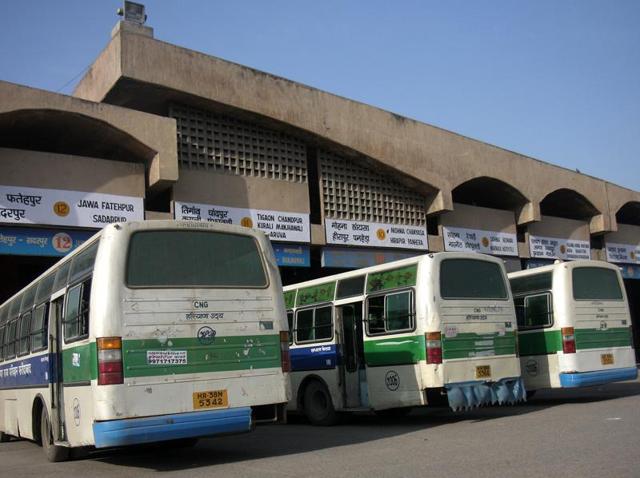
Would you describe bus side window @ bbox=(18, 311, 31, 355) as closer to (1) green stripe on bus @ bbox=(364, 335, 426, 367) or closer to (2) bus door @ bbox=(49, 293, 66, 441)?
(2) bus door @ bbox=(49, 293, 66, 441)

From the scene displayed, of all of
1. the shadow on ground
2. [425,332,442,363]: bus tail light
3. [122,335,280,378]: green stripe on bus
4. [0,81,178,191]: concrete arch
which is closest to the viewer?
[122,335,280,378]: green stripe on bus

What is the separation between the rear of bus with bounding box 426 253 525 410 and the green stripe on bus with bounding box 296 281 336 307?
267cm

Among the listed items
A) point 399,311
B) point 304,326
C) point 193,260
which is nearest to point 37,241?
point 304,326

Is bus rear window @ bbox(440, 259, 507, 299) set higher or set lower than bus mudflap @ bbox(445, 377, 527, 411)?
higher

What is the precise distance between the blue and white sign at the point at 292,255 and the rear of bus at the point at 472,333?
372 inches

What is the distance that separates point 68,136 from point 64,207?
2469 millimetres

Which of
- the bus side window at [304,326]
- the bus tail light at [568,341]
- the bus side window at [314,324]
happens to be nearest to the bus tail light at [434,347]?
the bus side window at [314,324]

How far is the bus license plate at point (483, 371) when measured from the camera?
1197 cm

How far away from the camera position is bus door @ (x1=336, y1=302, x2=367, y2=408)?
43.2ft

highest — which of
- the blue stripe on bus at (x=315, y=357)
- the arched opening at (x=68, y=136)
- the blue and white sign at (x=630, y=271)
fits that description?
the arched opening at (x=68, y=136)

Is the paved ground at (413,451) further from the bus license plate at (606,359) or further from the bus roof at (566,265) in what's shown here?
the bus roof at (566,265)

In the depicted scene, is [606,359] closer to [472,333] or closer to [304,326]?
[472,333]

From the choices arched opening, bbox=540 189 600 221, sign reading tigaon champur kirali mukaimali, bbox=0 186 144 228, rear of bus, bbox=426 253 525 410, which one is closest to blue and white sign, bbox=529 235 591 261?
arched opening, bbox=540 189 600 221

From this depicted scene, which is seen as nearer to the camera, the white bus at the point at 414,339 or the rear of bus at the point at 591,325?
the white bus at the point at 414,339
